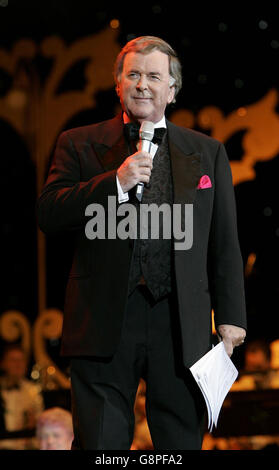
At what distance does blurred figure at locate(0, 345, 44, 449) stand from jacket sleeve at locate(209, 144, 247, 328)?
75.2 inches

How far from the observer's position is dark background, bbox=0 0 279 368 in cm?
441

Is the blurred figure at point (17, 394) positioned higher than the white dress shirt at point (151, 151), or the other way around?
the white dress shirt at point (151, 151)

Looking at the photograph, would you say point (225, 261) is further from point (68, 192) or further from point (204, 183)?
point (68, 192)

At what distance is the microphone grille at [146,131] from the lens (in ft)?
6.13

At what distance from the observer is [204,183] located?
2018 millimetres

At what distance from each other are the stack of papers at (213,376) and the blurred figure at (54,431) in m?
1.19

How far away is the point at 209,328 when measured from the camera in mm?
1990

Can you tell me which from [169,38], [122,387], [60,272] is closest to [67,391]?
[60,272]

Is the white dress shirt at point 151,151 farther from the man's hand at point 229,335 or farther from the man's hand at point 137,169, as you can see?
the man's hand at point 229,335

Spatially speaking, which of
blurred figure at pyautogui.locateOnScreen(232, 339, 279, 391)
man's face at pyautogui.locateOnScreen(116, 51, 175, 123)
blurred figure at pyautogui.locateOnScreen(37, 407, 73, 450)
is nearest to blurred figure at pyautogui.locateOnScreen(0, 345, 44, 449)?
blurred figure at pyautogui.locateOnScreen(37, 407, 73, 450)

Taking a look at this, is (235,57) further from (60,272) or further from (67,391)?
(67,391)

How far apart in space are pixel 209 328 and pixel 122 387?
263mm

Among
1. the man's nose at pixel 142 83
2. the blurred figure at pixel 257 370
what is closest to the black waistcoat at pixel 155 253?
the man's nose at pixel 142 83

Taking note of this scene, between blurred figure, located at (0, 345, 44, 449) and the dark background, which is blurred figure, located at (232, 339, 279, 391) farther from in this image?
blurred figure, located at (0, 345, 44, 449)
